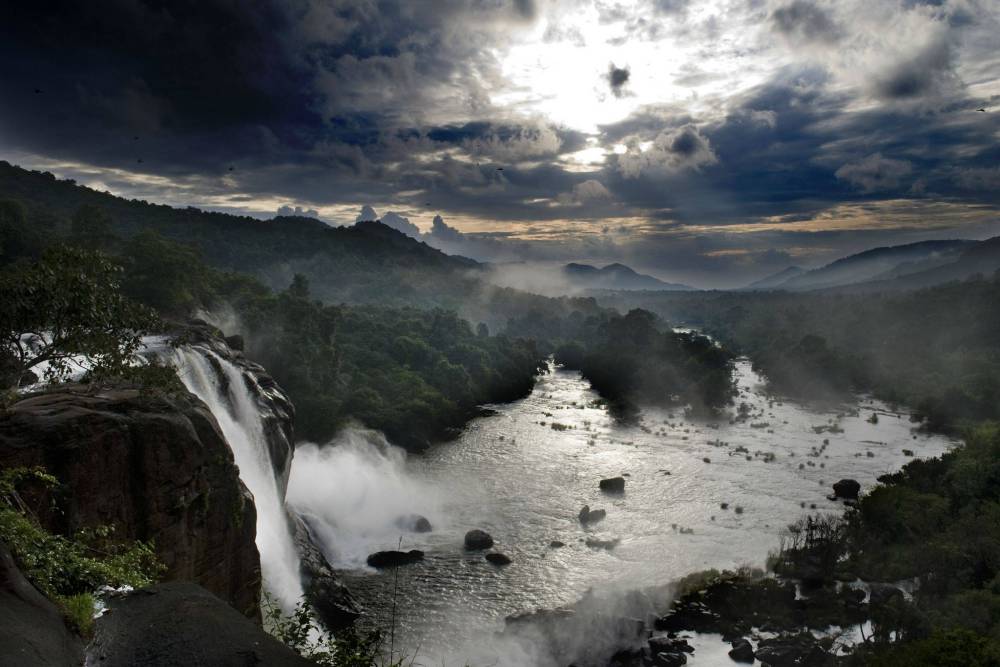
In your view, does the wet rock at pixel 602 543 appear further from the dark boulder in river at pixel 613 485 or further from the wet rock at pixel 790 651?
the wet rock at pixel 790 651

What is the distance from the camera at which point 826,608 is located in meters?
36.3

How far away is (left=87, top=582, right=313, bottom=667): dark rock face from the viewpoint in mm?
9781

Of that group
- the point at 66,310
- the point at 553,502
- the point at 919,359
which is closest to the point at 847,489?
the point at 553,502

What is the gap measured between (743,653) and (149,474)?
31748mm

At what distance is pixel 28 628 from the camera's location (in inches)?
345

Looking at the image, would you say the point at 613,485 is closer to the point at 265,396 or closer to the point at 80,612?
the point at 265,396

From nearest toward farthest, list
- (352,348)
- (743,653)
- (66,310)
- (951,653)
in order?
1. (66,310)
2. (951,653)
3. (743,653)
4. (352,348)

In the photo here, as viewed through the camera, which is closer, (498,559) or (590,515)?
(498,559)

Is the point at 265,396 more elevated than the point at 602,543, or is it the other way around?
the point at 265,396

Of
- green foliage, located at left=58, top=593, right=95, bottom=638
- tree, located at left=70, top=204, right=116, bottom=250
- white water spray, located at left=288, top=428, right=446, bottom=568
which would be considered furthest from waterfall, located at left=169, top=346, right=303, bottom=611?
tree, located at left=70, top=204, right=116, bottom=250

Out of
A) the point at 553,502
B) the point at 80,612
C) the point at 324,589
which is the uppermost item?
the point at 80,612

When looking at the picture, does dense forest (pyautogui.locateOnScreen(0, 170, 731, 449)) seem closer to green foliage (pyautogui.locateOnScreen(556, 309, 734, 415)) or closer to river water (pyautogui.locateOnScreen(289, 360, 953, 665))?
green foliage (pyautogui.locateOnScreen(556, 309, 734, 415))

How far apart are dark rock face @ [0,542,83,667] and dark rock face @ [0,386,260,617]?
682 centimetres

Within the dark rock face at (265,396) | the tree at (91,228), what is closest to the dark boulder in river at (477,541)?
the dark rock face at (265,396)
